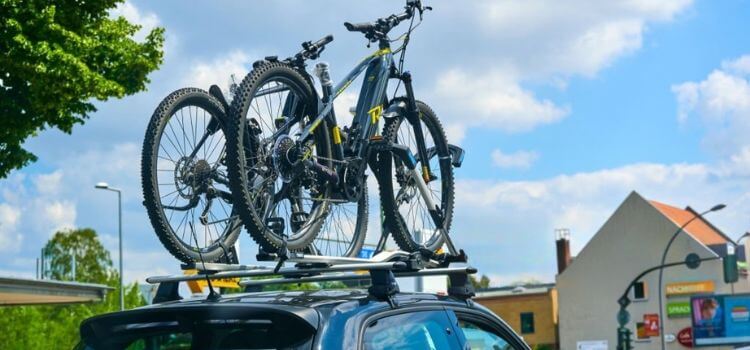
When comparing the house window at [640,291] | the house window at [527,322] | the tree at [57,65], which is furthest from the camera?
the house window at [527,322]

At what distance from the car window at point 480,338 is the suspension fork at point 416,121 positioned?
267 cm

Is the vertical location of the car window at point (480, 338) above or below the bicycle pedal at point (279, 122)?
below

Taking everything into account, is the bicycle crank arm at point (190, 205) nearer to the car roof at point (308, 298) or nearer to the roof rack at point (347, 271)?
the roof rack at point (347, 271)

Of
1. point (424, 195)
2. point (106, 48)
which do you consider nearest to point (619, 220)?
point (106, 48)

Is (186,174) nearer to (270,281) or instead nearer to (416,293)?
(270,281)

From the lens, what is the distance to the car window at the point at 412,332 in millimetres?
3861

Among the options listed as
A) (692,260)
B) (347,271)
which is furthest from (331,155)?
(692,260)

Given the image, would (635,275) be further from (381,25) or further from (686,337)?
(381,25)

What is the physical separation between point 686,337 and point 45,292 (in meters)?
62.1

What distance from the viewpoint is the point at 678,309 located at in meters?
78.6

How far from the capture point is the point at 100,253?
8356 cm

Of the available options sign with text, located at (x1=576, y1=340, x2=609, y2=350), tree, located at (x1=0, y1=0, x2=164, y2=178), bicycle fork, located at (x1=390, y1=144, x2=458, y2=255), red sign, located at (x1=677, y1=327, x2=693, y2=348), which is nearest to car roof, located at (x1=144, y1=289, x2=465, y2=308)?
bicycle fork, located at (x1=390, y1=144, x2=458, y2=255)

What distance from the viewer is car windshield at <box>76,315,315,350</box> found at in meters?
3.63

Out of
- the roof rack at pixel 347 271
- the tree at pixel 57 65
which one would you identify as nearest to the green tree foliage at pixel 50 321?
the tree at pixel 57 65
